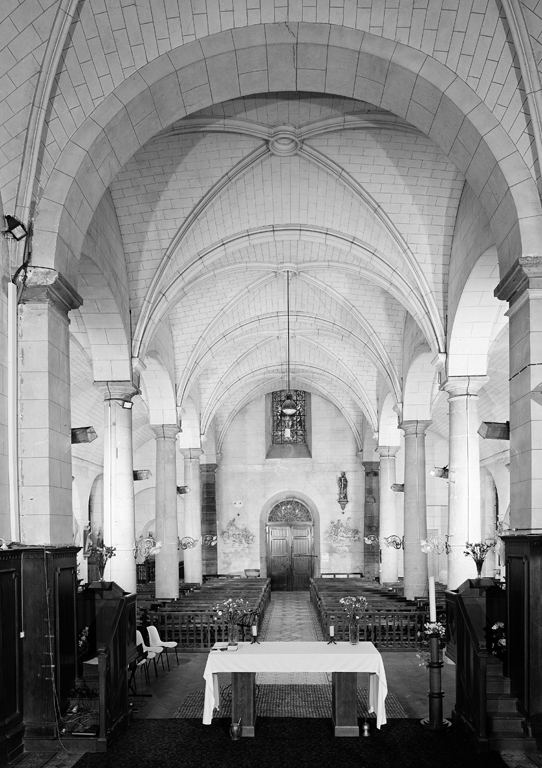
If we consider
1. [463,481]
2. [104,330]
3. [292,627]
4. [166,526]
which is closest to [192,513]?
[166,526]

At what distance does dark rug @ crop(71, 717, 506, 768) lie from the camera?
7.18 meters

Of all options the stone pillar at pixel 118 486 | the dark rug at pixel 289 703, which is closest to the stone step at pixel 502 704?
the dark rug at pixel 289 703

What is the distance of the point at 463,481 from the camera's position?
44.3 feet

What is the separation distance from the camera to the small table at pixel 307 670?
26.6ft

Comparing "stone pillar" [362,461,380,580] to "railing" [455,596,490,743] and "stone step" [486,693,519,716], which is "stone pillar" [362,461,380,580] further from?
"stone step" [486,693,519,716]

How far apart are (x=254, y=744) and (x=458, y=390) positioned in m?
7.64

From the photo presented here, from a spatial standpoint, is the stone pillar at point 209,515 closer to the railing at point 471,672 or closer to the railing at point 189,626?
the railing at point 189,626

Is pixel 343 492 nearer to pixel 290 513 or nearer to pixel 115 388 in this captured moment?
pixel 290 513

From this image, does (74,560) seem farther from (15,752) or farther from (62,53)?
(62,53)

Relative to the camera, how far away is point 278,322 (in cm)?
2198

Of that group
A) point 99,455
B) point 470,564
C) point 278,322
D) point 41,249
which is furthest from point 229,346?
point 41,249

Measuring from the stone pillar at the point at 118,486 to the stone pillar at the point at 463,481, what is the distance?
5.73 metres

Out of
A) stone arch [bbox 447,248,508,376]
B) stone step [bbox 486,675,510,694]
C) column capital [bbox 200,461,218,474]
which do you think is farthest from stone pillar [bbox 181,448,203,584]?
stone step [bbox 486,675,510,694]

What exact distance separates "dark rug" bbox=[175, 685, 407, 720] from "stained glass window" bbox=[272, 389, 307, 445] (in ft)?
68.3
